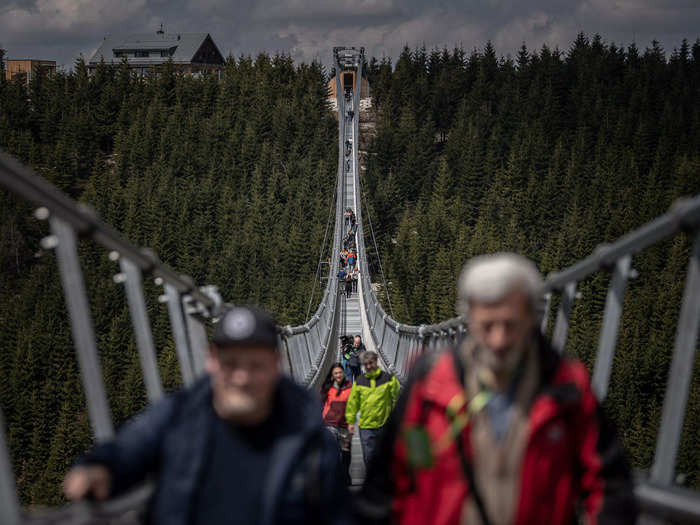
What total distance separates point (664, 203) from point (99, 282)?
39224mm

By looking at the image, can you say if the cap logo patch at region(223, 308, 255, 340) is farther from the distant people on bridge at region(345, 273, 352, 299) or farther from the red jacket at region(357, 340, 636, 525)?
the distant people on bridge at region(345, 273, 352, 299)

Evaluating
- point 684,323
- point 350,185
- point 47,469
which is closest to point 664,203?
point 350,185

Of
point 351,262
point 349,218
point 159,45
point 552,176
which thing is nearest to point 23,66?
point 159,45

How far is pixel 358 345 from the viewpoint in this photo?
12547 millimetres

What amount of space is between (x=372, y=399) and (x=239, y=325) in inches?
188

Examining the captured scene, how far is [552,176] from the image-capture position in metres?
71.3

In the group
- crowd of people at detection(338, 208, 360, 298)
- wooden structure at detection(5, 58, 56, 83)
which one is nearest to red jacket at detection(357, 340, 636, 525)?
crowd of people at detection(338, 208, 360, 298)

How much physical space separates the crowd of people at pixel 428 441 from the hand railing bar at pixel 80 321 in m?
0.38

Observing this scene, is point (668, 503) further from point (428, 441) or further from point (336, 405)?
point (336, 405)

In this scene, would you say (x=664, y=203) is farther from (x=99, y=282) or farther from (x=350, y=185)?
(x=99, y=282)

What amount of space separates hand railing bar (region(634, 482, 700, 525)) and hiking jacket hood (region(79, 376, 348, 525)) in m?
0.72

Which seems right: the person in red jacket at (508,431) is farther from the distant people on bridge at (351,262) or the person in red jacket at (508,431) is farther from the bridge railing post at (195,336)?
the distant people on bridge at (351,262)

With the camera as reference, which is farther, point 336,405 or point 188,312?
point 336,405

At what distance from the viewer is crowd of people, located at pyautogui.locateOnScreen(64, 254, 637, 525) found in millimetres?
1817
